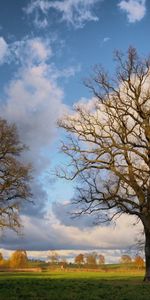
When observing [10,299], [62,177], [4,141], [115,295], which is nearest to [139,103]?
[62,177]

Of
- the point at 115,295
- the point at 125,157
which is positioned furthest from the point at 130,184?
the point at 115,295

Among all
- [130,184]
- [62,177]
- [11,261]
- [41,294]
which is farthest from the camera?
[11,261]

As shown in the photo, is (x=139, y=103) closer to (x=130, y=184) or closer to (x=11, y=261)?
(x=130, y=184)

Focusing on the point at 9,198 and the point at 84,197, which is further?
the point at 9,198

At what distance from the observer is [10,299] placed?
18.6m

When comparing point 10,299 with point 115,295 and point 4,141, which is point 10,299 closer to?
point 115,295

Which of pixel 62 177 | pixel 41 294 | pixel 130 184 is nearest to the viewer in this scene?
pixel 41 294

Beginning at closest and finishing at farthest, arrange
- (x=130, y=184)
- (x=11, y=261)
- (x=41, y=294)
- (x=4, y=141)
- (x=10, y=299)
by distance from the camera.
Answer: (x=10, y=299) → (x=41, y=294) → (x=130, y=184) → (x=4, y=141) → (x=11, y=261)

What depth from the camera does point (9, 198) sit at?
155 feet

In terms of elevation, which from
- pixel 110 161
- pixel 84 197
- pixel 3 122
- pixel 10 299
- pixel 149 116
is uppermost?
pixel 3 122

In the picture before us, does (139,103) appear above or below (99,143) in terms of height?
above

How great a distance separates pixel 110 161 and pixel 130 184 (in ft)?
8.10

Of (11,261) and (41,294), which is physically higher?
(11,261)

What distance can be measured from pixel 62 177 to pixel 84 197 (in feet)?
8.86
